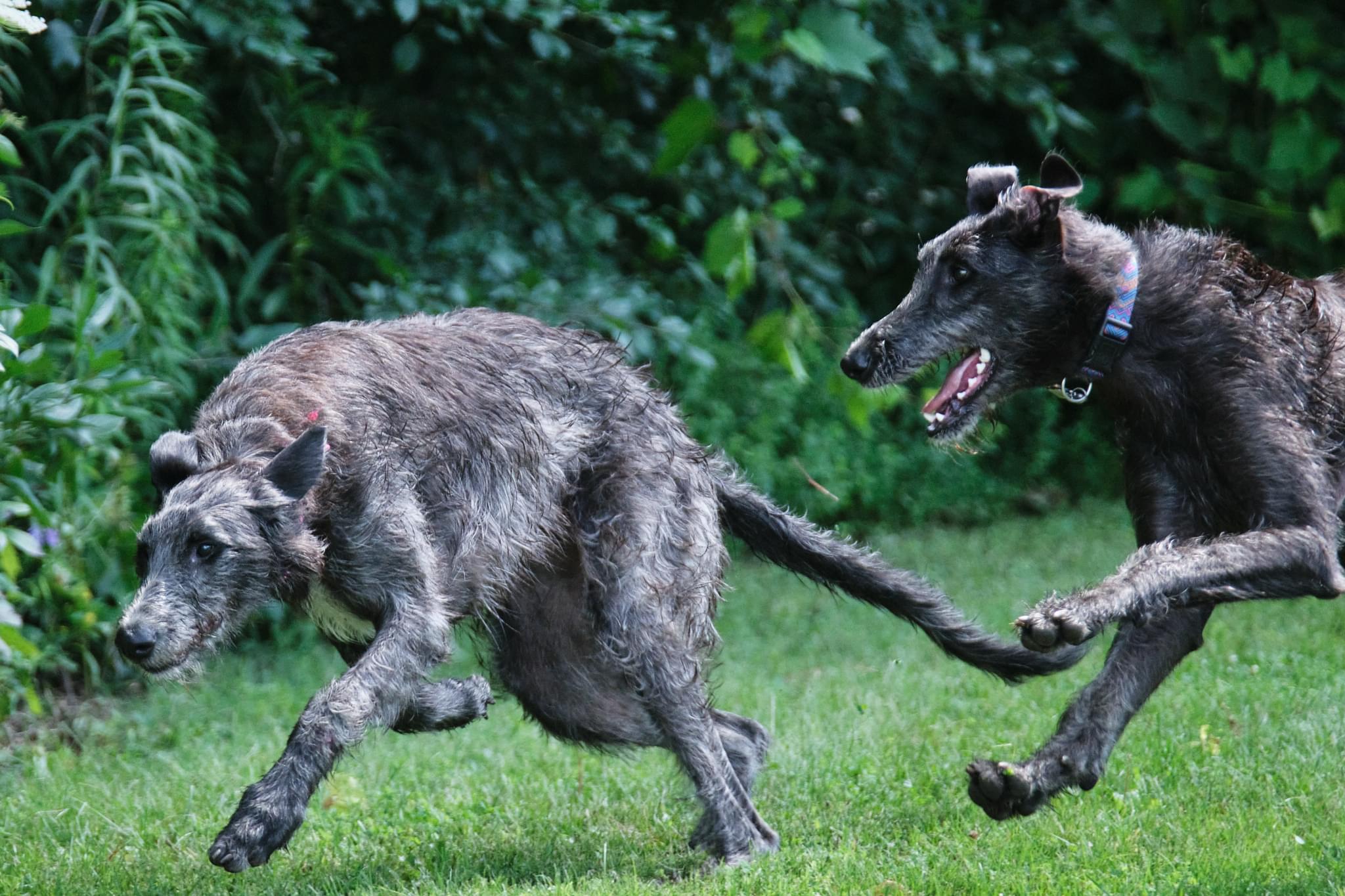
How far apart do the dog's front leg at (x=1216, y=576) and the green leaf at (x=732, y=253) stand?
4.26m

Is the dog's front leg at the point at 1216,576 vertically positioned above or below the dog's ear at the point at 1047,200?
below

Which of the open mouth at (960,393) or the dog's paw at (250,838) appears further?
the open mouth at (960,393)

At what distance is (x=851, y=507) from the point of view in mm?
11766

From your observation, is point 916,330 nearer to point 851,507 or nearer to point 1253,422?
point 1253,422

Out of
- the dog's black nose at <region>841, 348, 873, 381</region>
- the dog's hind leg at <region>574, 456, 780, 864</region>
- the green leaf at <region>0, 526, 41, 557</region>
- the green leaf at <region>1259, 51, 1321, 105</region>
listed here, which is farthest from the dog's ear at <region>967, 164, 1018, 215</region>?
the green leaf at <region>1259, 51, 1321, 105</region>

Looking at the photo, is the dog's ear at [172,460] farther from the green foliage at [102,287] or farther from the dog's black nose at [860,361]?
the dog's black nose at [860,361]

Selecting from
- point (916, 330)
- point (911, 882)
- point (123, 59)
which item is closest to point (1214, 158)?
point (916, 330)

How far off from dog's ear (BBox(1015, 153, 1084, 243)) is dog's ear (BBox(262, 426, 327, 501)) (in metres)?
2.56

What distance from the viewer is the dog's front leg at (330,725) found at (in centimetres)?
426

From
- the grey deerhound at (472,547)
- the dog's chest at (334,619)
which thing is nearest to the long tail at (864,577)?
the grey deerhound at (472,547)

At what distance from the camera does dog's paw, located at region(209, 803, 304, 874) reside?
4207 mm

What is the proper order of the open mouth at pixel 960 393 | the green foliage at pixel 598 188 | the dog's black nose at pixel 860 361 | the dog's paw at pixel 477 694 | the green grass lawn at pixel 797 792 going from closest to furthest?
the green grass lawn at pixel 797 792, the dog's paw at pixel 477 694, the open mouth at pixel 960 393, the dog's black nose at pixel 860 361, the green foliage at pixel 598 188

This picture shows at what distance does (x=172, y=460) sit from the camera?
4.66 metres

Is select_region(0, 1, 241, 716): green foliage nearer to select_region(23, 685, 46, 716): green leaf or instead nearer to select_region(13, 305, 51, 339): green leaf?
select_region(23, 685, 46, 716): green leaf
